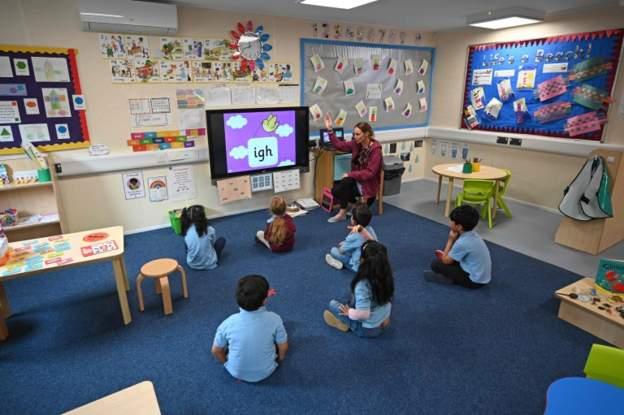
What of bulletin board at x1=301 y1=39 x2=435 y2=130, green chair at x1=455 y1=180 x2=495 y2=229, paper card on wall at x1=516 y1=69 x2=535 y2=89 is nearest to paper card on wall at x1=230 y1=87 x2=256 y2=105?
bulletin board at x1=301 y1=39 x2=435 y2=130

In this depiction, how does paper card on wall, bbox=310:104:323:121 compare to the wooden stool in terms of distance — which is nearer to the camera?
the wooden stool

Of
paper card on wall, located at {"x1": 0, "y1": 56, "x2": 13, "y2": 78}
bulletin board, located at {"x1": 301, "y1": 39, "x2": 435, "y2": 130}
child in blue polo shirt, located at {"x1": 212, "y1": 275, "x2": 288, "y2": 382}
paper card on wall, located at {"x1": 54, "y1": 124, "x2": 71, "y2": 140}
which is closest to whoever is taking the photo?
child in blue polo shirt, located at {"x1": 212, "y1": 275, "x2": 288, "y2": 382}

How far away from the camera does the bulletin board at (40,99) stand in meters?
3.18

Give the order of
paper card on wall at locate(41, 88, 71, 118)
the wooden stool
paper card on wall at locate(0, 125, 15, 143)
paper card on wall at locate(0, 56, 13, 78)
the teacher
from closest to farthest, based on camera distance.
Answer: the wooden stool
paper card on wall at locate(0, 56, 13, 78)
paper card on wall at locate(0, 125, 15, 143)
paper card on wall at locate(41, 88, 71, 118)
the teacher

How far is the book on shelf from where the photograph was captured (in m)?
2.54

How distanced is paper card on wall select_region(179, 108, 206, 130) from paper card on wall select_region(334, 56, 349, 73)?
6.21ft

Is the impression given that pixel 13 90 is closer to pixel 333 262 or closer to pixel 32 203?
pixel 32 203

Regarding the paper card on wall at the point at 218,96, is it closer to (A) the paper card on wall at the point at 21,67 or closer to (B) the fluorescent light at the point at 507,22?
(A) the paper card on wall at the point at 21,67

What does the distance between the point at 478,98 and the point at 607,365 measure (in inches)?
181

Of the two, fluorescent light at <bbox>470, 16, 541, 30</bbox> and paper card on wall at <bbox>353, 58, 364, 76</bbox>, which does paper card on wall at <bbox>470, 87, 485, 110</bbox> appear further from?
paper card on wall at <bbox>353, 58, 364, 76</bbox>

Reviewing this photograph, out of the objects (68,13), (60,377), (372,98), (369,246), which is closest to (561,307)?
(369,246)

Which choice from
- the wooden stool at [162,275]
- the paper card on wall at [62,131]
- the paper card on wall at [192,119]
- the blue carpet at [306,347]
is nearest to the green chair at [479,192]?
the blue carpet at [306,347]

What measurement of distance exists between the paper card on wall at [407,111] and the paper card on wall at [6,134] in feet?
15.8

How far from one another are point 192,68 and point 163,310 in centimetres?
254
